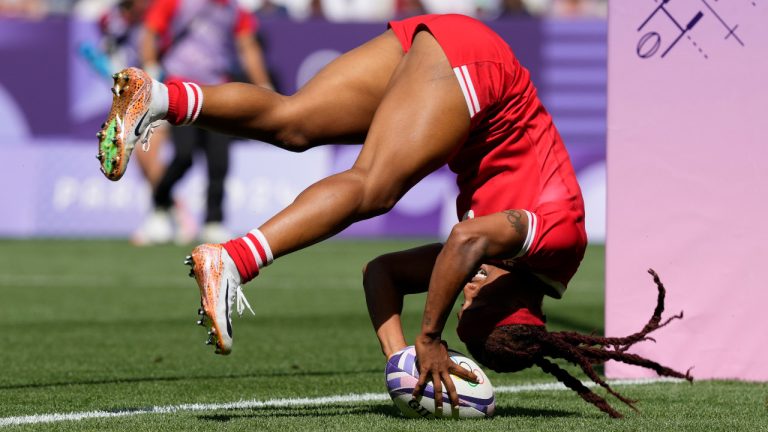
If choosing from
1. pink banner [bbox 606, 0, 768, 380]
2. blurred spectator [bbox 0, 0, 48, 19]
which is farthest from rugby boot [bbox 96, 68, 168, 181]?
blurred spectator [bbox 0, 0, 48, 19]

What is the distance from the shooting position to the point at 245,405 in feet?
17.1

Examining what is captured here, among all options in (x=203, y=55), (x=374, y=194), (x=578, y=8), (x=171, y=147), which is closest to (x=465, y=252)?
(x=374, y=194)

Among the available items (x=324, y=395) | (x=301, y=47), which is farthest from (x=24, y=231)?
(x=324, y=395)

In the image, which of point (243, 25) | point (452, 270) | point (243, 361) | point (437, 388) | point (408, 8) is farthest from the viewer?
point (408, 8)

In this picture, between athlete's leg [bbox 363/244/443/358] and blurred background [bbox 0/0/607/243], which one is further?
blurred background [bbox 0/0/607/243]

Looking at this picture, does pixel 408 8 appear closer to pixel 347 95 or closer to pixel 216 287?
pixel 347 95

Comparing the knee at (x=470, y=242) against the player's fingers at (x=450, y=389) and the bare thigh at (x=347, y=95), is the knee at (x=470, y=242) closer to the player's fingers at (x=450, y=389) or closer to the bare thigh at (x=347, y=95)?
the player's fingers at (x=450, y=389)

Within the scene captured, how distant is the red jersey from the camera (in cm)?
480

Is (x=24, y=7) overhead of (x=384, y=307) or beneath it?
overhead

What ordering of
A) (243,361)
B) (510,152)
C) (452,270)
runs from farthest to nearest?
(243,361) < (510,152) < (452,270)

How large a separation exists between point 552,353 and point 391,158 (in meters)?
0.83

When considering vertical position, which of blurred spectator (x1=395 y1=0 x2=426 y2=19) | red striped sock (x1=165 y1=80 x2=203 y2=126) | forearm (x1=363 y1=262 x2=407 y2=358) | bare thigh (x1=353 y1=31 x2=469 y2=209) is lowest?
forearm (x1=363 y1=262 x2=407 y2=358)

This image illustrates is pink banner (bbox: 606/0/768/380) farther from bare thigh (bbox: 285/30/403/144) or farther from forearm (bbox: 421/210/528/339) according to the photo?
forearm (bbox: 421/210/528/339)

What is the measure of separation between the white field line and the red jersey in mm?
866
